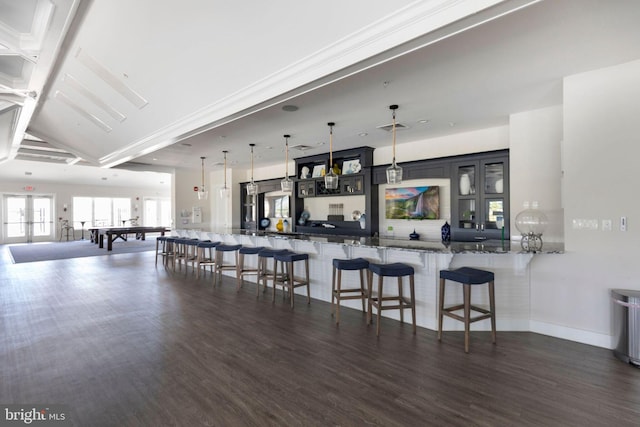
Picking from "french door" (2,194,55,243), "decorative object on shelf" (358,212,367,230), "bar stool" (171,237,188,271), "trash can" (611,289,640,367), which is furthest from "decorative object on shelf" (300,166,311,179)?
"french door" (2,194,55,243)

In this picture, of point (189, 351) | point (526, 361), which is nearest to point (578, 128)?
point (526, 361)

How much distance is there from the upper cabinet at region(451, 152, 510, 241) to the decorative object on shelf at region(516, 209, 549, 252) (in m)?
1.00

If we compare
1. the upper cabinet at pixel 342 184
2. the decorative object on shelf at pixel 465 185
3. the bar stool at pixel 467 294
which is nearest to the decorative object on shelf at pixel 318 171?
the upper cabinet at pixel 342 184

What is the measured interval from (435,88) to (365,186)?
2.91 m

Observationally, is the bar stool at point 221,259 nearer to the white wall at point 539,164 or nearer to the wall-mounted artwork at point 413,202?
the wall-mounted artwork at point 413,202

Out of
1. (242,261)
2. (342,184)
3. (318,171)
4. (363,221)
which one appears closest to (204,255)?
(242,261)

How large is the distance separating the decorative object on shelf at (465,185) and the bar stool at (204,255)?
14.5 feet

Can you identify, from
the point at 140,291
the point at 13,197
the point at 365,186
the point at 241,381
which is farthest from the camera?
the point at 13,197

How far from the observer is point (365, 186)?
6.04 m

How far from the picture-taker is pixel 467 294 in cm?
299

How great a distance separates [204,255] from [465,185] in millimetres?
5306

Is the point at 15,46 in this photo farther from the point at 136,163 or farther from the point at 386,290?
the point at 136,163

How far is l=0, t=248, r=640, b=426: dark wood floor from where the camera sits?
197 cm

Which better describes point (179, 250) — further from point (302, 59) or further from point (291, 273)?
point (302, 59)
